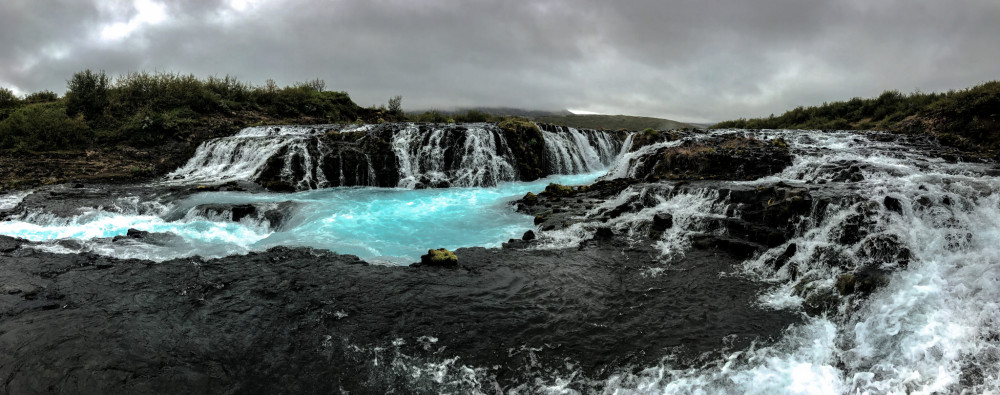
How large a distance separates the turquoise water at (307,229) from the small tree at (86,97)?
18.0 m

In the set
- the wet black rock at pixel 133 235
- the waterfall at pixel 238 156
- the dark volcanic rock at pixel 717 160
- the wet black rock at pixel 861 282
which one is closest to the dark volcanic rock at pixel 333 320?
the wet black rock at pixel 861 282

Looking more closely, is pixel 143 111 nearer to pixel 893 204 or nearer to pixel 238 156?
pixel 238 156

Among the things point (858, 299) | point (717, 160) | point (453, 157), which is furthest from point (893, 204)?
point (453, 157)

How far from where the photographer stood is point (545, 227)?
11.9 meters

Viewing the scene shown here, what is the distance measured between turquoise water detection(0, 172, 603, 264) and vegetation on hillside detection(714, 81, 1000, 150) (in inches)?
737

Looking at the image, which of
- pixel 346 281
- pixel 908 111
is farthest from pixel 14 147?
pixel 908 111

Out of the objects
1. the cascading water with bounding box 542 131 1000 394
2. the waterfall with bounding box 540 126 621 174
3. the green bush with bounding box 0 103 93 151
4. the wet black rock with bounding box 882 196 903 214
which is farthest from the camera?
the waterfall with bounding box 540 126 621 174

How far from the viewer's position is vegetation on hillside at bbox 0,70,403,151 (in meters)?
22.1

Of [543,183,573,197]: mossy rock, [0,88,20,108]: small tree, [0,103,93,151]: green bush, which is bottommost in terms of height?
[543,183,573,197]: mossy rock

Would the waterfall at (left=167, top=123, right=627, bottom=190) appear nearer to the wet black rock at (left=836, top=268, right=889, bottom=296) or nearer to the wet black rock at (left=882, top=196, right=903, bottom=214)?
the wet black rock at (left=882, top=196, right=903, bottom=214)

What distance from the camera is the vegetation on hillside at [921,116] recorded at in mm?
16734

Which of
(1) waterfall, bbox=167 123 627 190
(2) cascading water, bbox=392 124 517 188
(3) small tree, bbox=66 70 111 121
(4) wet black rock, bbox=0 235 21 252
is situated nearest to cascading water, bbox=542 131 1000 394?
(4) wet black rock, bbox=0 235 21 252

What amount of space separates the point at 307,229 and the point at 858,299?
41.2 ft

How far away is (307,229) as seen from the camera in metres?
12.2
